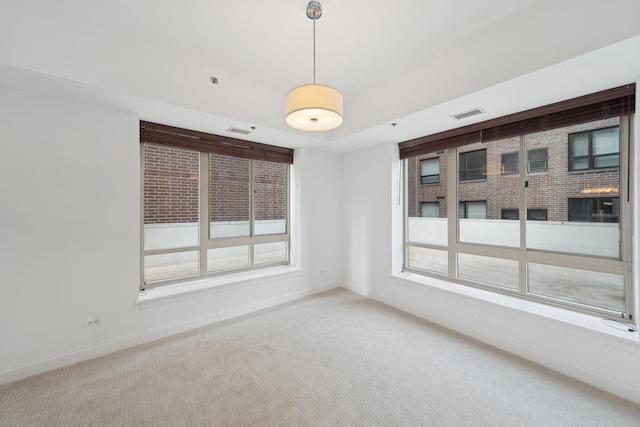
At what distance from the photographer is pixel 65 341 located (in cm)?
247

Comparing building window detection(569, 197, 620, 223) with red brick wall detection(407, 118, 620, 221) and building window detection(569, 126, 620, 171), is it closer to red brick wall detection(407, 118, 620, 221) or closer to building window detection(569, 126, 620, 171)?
red brick wall detection(407, 118, 620, 221)

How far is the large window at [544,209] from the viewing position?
2371 millimetres

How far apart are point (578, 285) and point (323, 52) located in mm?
3548

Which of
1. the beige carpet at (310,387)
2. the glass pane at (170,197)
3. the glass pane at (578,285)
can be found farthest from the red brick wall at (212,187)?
the glass pane at (578,285)

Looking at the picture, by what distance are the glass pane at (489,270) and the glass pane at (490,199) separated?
9.4 inches

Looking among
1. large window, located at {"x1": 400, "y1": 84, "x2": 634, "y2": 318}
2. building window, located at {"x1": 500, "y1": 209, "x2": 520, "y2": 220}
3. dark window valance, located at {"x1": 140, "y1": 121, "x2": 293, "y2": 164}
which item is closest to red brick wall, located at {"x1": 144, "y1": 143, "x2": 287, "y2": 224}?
dark window valance, located at {"x1": 140, "y1": 121, "x2": 293, "y2": 164}

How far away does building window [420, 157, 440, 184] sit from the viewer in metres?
3.74

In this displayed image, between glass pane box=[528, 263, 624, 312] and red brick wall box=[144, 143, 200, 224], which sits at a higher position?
red brick wall box=[144, 143, 200, 224]

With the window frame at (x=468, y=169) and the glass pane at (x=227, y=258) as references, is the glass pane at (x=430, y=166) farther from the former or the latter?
the glass pane at (x=227, y=258)

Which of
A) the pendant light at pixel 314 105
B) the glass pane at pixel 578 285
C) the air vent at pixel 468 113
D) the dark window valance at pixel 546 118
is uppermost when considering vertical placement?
the air vent at pixel 468 113

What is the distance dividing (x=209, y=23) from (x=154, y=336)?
3313 millimetres

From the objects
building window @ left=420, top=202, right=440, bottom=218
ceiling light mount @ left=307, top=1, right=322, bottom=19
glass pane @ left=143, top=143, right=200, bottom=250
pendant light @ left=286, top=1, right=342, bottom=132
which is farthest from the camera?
building window @ left=420, top=202, right=440, bottom=218

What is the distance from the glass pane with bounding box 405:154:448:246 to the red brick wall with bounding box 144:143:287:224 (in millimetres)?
2150

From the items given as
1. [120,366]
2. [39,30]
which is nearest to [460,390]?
[120,366]
